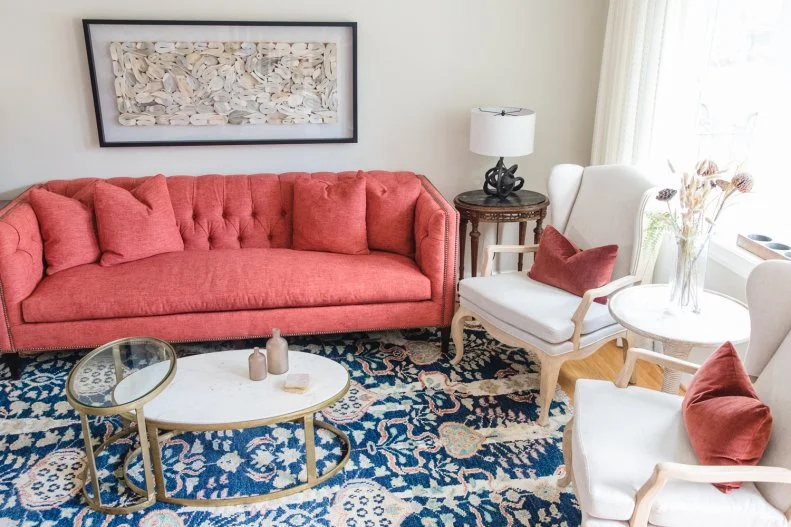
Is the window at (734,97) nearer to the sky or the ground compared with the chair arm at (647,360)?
nearer to the sky

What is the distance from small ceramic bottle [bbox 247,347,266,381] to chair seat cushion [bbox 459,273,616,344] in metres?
1.17

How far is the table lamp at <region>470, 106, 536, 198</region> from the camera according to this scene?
3.79 meters

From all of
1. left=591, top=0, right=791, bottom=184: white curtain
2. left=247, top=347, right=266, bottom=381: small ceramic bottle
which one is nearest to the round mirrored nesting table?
left=247, top=347, right=266, bottom=381: small ceramic bottle

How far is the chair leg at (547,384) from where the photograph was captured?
2.93m

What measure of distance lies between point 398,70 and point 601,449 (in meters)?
2.81

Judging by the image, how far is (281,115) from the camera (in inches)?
160

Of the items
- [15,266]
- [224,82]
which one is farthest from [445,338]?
[15,266]

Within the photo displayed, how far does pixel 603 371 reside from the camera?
137 inches

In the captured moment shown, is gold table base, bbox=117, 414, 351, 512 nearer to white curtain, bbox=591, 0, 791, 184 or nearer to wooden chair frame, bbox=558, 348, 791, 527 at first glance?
wooden chair frame, bbox=558, 348, 791, 527

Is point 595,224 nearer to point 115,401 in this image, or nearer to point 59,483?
point 115,401

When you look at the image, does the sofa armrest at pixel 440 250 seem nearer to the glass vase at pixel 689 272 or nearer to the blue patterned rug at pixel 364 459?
the blue patterned rug at pixel 364 459

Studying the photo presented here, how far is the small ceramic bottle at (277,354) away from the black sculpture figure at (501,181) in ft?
6.35

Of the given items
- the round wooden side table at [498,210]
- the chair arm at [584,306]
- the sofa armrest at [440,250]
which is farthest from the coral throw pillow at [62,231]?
the chair arm at [584,306]

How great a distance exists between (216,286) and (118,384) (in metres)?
0.94
